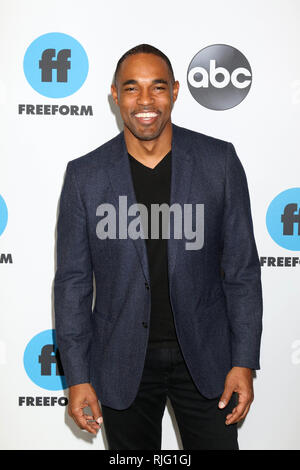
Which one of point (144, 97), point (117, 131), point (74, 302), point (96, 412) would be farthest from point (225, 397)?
point (117, 131)

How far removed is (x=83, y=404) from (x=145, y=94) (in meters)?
1.20

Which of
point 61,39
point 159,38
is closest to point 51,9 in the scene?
point 61,39

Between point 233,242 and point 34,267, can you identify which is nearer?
point 233,242

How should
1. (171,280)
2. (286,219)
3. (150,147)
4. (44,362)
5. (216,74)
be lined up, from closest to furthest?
1. (171,280)
2. (150,147)
3. (216,74)
4. (286,219)
5. (44,362)

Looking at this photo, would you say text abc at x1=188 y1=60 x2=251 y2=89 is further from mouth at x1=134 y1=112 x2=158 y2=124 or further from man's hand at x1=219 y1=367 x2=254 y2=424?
man's hand at x1=219 y1=367 x2=254 y2=424

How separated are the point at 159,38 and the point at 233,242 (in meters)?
1.17

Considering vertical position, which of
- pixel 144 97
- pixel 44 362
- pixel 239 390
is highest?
pixel 144 97

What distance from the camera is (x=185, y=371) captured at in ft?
5.71

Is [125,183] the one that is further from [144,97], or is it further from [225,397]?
[225,397]

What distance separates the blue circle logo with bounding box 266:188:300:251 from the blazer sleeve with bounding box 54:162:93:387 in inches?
43.4

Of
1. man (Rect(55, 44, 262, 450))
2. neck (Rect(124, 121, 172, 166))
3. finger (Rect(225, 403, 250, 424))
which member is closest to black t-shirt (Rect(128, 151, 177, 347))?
man (Rect(55, 44, 262, 450))

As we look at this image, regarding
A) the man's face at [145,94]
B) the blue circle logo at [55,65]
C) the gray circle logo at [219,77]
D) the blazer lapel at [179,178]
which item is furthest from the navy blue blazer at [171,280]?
the blue circle logo at [55,65]

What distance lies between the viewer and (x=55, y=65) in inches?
90.7

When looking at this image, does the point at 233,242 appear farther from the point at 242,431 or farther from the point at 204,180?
the point at 242,431
